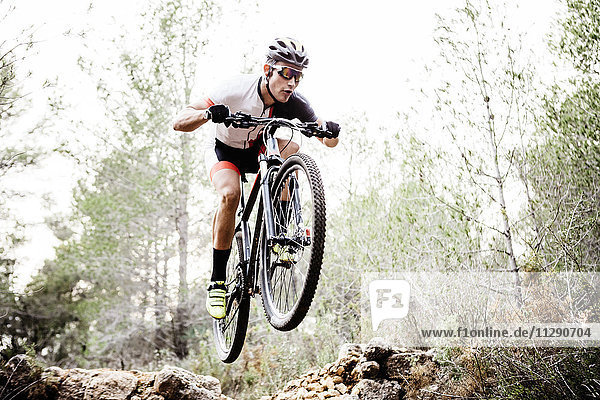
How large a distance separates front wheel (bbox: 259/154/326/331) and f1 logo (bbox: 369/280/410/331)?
4278 millimetres

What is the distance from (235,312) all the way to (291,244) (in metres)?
1.50

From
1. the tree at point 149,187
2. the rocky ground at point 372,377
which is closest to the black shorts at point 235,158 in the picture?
the rocky ground at point 372,377

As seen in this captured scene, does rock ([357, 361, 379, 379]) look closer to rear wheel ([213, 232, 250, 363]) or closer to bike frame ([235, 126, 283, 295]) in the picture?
rear wheel ([213, 232, 250, 363])

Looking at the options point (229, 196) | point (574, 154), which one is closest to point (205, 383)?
point (229, 196)

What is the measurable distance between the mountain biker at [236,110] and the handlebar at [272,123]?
5cm

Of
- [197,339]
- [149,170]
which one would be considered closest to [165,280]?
[197,339]

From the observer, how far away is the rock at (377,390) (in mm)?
6309

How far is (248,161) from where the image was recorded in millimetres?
4312

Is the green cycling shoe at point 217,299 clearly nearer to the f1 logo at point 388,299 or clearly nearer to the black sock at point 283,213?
the black sock at point 283,213

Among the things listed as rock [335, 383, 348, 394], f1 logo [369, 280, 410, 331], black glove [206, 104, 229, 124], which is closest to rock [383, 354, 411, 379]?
rock [335, 383, 348, 394]

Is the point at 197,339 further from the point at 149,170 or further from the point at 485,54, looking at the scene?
the point at 485,54

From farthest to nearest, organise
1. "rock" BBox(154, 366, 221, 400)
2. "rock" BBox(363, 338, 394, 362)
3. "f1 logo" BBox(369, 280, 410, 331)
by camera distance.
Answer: "f1 logo" BBox(369, 280, 410, 331) → "rock" BBox(363, 338, 394, 362) → "rock" BBox(154, 366, 221, 400)

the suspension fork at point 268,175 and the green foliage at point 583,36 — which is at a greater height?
the green foliage at point 583,36

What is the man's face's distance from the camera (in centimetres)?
367
